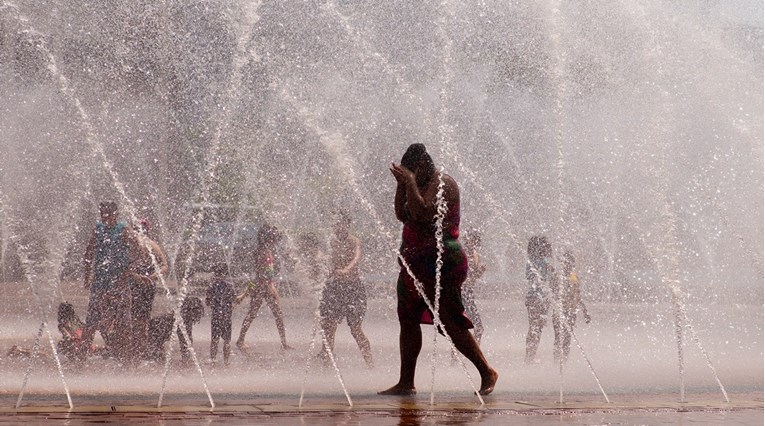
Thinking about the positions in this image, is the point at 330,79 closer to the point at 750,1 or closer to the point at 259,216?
the point at 750,1

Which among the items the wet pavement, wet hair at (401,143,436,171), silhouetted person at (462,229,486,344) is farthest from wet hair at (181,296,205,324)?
wet hair at (401,143,436,171)

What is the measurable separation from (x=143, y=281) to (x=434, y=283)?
344 centimetres

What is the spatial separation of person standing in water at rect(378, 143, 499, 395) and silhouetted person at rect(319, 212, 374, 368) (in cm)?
262

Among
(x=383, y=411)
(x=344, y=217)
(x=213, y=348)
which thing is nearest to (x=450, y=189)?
(x=383, y=411)

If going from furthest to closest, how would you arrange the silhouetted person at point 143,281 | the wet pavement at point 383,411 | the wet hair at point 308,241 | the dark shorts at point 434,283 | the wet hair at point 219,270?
1. the wet hair at point 308,241
2. the wet hair at point 219,270
3. the silhouetted person at point 143,281
4. the dark shorts at point 434,283
5. the wet pavement at point 383,411

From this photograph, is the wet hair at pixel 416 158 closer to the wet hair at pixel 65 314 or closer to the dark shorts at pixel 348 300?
the dark shorts at pixel 348 300

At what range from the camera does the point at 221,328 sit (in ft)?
33.9

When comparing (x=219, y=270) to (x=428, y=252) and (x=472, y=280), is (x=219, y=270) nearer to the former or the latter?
(x=472, y=280)

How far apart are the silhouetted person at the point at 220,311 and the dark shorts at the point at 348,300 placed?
0.97 m

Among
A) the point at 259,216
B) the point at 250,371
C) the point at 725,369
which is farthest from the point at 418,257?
the point at 259,216

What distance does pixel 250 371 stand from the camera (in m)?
9.45

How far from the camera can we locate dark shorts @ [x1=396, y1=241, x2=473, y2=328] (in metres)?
7.19

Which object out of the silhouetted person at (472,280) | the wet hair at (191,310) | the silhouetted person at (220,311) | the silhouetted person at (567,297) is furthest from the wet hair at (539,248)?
the wet hair at (191,310)

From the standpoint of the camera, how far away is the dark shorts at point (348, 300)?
10.0m
